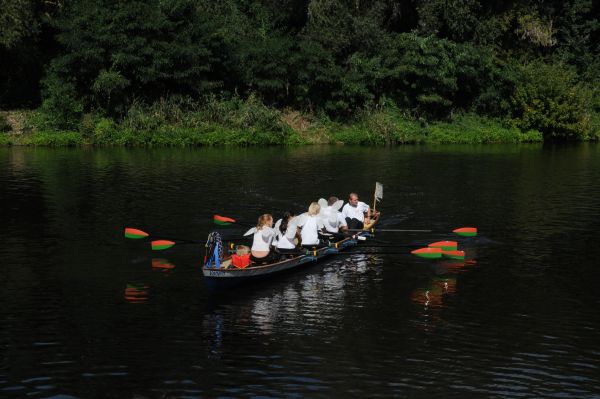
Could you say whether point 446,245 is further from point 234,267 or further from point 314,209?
point 234,267

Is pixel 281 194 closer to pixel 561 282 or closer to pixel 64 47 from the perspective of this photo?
pixel 561 282

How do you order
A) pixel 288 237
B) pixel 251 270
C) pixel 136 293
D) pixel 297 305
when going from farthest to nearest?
pixel 288 237
pixel 251 270
pixel 136 293
pixel 297 305

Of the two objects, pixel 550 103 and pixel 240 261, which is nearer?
pixel 240 261

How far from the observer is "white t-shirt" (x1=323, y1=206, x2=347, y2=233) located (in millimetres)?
24891

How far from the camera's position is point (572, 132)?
63.8 metres

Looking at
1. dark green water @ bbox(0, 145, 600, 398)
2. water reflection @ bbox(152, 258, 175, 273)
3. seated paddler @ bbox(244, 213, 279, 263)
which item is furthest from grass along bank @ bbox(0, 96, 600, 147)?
seated paddler @ bbox(244, 213, 279, 263)

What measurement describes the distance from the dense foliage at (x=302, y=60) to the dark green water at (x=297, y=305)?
2069 centimetres

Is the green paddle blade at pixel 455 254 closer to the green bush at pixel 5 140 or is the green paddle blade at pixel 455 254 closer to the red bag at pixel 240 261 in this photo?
the red bag at pixel 240 261

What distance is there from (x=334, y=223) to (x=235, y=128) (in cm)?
3279

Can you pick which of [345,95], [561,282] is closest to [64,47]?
[345,95]

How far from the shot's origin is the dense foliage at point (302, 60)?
5416cm

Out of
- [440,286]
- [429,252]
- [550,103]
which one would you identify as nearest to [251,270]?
[440,286]

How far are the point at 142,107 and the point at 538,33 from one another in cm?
3269

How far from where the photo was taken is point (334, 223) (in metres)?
25.0
